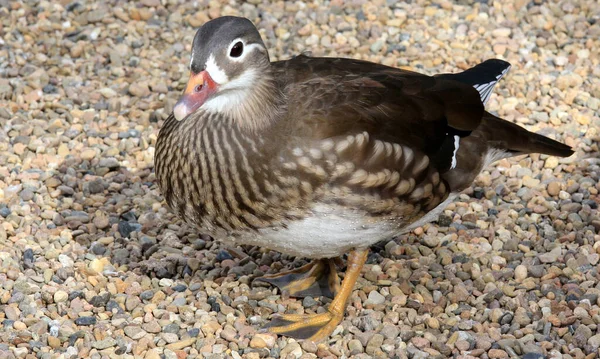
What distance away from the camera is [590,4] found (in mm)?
6898

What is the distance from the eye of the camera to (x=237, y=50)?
3941 millimetres

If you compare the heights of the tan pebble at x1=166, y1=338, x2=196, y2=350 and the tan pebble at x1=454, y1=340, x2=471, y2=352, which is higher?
the tan pebble at x1=166, y1=338, x2=196, y2=350

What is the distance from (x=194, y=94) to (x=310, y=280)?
4.58 ft

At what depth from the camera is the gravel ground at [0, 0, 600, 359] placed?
14.4ft

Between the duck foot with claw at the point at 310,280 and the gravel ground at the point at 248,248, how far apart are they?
0.05 meters

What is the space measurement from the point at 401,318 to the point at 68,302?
62.7 inches

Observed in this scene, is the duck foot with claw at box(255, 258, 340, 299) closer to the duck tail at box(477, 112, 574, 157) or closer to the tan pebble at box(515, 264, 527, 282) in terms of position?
the tan pebble at box(515, 264, 527, 282)

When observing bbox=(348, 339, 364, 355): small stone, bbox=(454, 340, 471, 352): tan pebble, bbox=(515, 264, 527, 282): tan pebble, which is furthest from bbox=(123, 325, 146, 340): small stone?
bbox=(515, 264, 527, 282): tan pebble

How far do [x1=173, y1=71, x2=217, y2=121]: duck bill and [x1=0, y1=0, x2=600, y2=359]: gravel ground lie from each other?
1.12 metres

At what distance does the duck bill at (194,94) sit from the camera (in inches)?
150

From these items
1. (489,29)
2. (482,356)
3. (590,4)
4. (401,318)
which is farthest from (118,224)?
(590,4)

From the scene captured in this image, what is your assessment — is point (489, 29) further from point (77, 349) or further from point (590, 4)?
point (77, 349)

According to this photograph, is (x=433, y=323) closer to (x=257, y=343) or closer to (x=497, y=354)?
(x=497, y=354)

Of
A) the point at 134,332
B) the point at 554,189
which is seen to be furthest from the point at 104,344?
the point at 554,189
